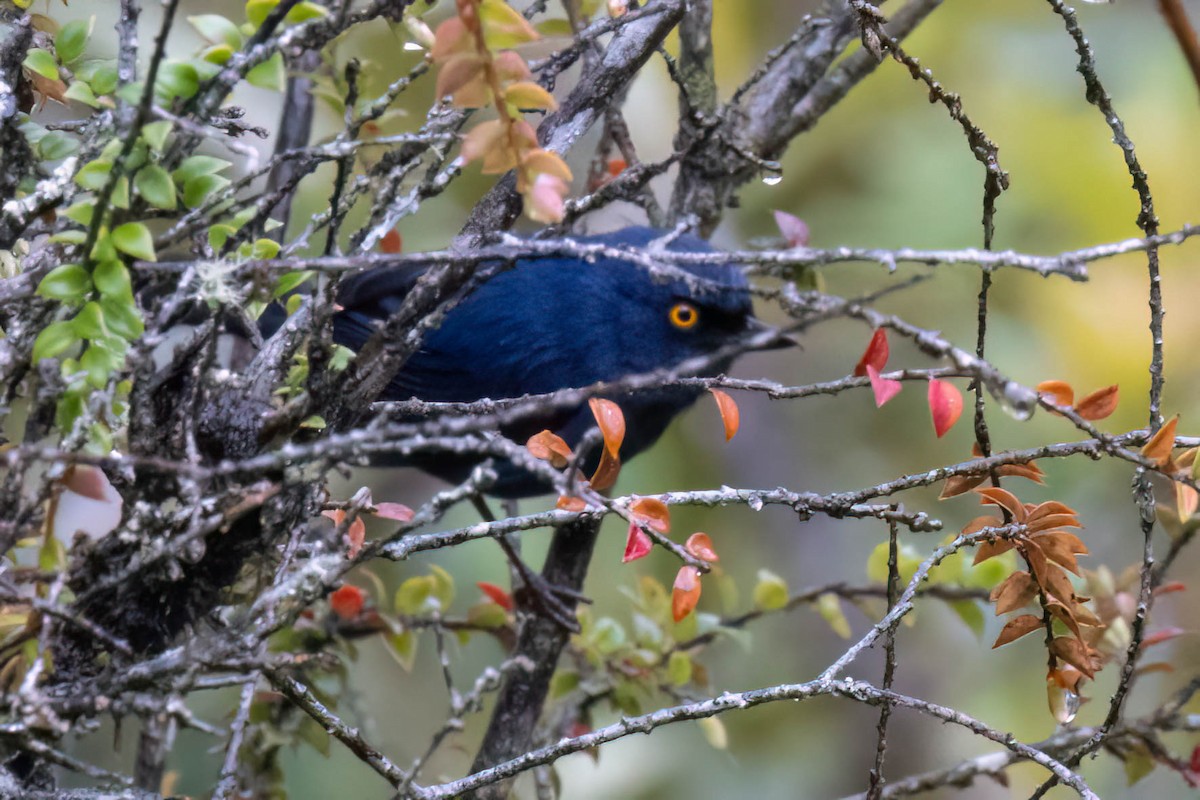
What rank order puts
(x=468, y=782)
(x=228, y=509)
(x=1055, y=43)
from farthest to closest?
(x=1055, y=43)
(x=468, y=782)
(x=228, y=509)

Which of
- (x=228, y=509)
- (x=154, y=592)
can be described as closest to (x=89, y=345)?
(x=228, y=509)

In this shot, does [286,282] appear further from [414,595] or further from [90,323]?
[414,595]

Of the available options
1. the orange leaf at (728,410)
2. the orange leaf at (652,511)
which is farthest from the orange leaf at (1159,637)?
the orange leaf at (652,511)

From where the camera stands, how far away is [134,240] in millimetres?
1294

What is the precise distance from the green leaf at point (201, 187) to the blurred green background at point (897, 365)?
2302 mm

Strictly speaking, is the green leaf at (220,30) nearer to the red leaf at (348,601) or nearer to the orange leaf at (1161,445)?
the orange leaf at (1161,445)

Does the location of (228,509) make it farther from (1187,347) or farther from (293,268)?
(1187,347)

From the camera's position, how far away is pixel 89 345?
136 cm

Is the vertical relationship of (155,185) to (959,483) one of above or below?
above

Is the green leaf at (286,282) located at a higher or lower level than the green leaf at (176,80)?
lower

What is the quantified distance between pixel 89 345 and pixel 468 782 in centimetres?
80

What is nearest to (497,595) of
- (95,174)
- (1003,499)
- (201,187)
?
(1003,499)

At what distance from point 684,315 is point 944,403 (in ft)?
6.29

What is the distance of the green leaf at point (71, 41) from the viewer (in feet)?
5.40
